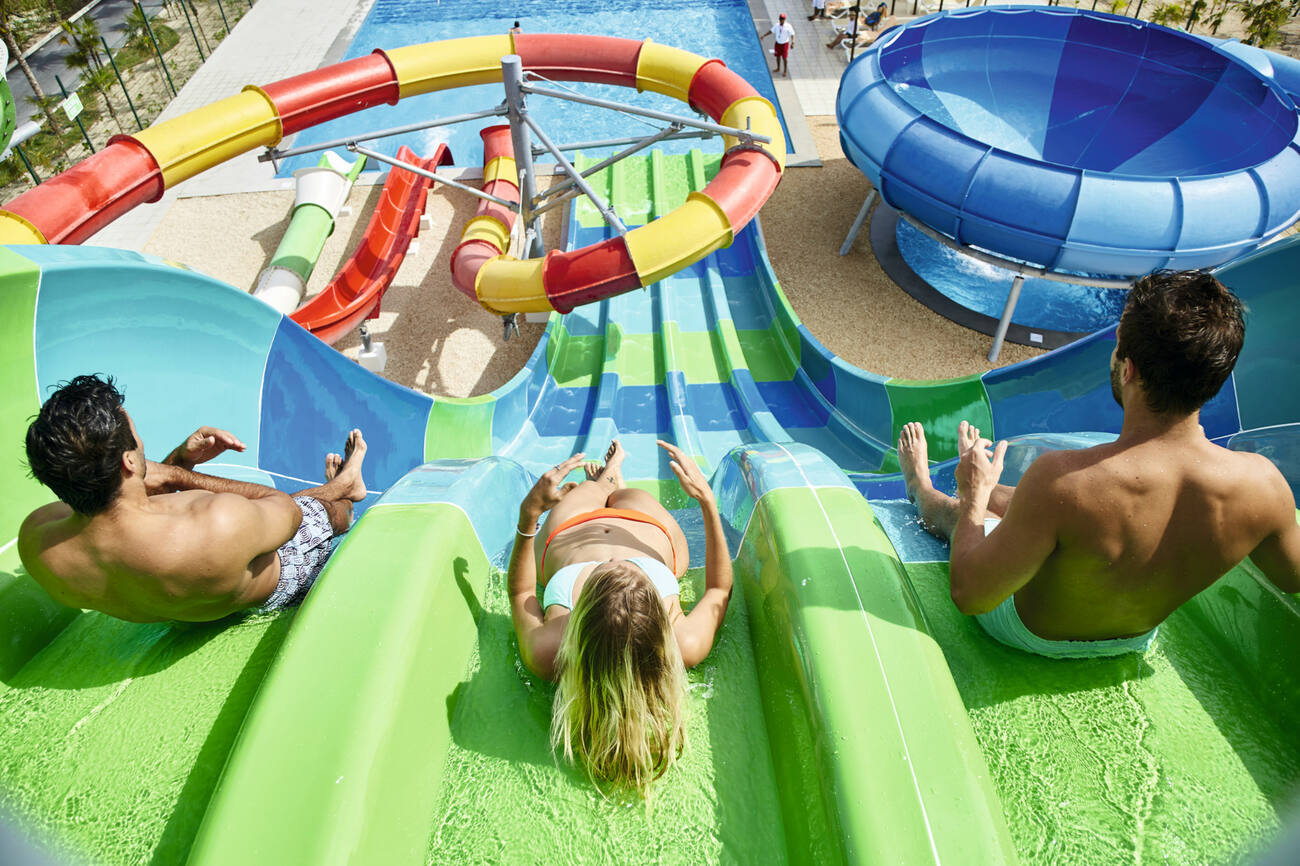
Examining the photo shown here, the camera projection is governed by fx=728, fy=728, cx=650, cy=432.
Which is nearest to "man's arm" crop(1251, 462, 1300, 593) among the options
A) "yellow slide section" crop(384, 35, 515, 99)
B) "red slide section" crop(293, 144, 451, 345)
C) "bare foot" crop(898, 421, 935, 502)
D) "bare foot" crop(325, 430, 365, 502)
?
"bare foot" crop(898, 421, 935, 502)

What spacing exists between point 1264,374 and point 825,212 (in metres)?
5.34

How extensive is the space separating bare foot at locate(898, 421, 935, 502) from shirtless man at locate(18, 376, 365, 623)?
2269mm

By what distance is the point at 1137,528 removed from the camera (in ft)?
5.64

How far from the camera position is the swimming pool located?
33.4ft

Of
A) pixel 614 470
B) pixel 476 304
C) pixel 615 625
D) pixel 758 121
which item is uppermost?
pixel 758 121

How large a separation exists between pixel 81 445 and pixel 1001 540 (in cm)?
237

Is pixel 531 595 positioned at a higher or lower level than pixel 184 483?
lower

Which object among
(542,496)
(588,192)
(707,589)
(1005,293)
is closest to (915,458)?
(707,589)

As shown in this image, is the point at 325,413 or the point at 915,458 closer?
the point at 915,458

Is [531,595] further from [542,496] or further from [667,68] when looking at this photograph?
[667,68]

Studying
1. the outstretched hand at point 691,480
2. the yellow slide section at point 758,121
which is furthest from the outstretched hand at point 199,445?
the yellow slide section at point 758,121

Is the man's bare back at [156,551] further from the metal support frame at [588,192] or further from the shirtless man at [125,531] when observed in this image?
the metal support frame at [588,192]

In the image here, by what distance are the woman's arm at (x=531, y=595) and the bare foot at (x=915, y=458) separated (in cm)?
136

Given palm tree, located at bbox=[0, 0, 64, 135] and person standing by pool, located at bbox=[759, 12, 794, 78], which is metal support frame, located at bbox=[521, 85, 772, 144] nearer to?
person standing by pool, located at bbox=[759, 12, 794, 78]
